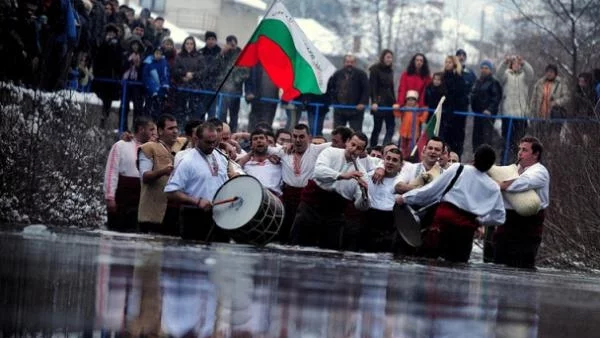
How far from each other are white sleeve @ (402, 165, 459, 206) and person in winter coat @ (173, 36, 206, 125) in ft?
35.0

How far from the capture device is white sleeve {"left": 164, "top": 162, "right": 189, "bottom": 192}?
19641 mm

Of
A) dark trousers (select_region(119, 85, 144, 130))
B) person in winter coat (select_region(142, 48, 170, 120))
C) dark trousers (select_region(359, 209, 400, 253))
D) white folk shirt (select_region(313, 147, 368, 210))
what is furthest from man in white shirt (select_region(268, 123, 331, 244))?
dark trousers (select_region(119, 85, 144, 130))

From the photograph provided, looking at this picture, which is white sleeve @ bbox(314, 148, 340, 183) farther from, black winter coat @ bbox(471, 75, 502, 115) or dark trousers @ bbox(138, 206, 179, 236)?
black winter coat @ bbox(471, 75, 502, 115)

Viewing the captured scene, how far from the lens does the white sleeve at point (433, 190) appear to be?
19.7m

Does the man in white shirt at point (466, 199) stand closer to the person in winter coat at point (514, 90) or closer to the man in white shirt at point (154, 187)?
the man in white shirt at point (154, 187)

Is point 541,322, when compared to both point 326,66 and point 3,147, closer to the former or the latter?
point 3,147

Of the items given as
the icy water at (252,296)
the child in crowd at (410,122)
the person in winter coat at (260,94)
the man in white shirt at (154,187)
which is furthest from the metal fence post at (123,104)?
the icy water at (252,296)

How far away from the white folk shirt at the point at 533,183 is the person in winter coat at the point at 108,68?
10687 millimetres

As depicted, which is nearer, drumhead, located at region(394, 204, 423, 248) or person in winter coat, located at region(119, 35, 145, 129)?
drumhead, located at region(394, 204, 423, 248)

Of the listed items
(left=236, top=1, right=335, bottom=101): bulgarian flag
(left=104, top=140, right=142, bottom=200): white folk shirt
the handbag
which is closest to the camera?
the handbag

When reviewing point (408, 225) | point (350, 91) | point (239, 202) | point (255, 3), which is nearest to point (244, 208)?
point (239, 202)

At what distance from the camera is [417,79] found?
101 ft

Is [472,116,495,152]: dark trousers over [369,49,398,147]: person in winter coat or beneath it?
beneath

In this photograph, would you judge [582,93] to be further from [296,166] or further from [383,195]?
[296,166]
